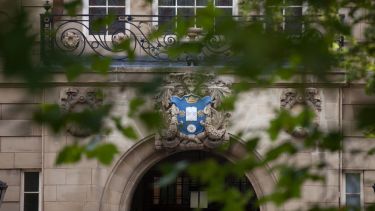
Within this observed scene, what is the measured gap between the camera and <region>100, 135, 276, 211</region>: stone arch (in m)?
17.8

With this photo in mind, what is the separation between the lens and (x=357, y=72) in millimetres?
15273

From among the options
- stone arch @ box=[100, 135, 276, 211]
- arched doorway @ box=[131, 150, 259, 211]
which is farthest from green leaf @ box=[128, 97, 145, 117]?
arched doorway @ box=[131, 150, 259, 211]

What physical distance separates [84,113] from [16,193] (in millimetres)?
12671

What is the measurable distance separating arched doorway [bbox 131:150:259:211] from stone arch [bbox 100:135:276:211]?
4.68 feet

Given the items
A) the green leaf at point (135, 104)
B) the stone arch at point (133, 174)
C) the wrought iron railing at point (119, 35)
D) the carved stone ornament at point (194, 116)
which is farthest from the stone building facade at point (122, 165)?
the green leaf at point (135, 104)

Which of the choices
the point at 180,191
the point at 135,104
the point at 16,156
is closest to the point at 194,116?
the point at 16,156

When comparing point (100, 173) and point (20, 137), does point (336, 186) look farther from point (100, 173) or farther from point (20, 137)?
point (20, 137)


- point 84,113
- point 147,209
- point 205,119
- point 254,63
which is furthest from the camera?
point 147,209

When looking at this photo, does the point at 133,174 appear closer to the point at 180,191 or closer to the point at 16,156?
the point at 16,156

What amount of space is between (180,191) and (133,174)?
3.21 m

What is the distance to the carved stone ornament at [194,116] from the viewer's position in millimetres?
17203

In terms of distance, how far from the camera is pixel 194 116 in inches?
679

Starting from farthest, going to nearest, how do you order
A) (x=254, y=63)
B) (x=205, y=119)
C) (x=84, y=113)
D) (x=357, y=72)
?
(x=205, y=119)
(x=357, y=72)
(x=84, y=113)
(x=254, y=63)

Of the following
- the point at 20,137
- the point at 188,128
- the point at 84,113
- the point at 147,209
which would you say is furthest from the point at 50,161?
the point at 84,113
